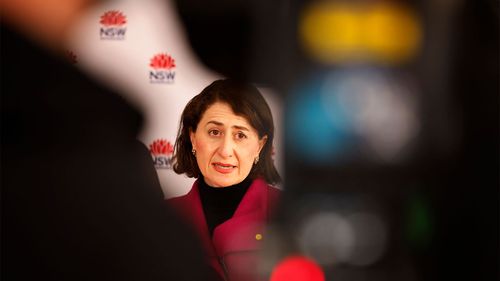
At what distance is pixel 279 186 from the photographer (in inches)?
58.4

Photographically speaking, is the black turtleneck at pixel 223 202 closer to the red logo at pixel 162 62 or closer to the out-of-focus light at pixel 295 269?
the out-of-focus light at pixel 295 269

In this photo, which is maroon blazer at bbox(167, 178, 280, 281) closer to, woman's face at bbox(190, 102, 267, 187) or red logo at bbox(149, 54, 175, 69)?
woman's face at bbox(190, 102, 267, 187)

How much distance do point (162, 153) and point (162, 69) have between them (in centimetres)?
24

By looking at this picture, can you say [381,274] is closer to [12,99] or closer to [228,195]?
[228,195]

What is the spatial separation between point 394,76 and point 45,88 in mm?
1015

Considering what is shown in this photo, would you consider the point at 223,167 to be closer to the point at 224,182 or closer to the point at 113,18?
the point at 224,182

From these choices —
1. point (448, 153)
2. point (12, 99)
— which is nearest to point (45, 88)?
point (12, 99)

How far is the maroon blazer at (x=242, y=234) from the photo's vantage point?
1471mm

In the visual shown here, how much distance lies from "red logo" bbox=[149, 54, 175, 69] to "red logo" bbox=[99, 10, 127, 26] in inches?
5.5

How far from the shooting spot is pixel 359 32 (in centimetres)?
148

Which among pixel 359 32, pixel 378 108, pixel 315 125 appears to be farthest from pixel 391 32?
pixel 315 125

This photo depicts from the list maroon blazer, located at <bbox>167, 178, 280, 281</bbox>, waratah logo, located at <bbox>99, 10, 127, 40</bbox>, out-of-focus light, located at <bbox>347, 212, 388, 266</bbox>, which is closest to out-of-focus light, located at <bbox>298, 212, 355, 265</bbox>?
out-of-focus light, located at <bbox>347, 212, 388, 266</bbox>

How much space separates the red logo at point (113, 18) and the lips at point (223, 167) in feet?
1.62

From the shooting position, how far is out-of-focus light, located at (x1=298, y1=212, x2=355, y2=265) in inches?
57.9
